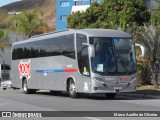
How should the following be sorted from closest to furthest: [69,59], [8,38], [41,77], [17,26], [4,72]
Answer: [69,59]
[41,77]
[4,72]
[17,26]
[8,38]

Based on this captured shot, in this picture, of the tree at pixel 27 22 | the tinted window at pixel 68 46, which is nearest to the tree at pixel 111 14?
the tree at pixel 27 22

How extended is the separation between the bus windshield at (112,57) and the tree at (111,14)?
1341 inches

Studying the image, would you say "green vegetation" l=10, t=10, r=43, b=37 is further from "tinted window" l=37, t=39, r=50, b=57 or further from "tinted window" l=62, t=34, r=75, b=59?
"tinted window" l=62, t=34, r=75, b=59

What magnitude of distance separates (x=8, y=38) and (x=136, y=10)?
21.1 m

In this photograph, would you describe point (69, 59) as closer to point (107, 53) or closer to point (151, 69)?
point (107, 53)

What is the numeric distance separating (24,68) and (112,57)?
10478mm

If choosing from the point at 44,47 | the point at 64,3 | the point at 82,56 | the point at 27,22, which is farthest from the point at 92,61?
the point at 64,3

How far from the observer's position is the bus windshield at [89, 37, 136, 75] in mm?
25156

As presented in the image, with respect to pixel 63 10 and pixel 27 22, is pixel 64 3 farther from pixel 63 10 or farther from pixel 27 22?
pixel 27 22

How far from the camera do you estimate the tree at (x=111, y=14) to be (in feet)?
203

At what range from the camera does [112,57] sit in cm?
2538

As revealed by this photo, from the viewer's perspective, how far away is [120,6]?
6388 cm

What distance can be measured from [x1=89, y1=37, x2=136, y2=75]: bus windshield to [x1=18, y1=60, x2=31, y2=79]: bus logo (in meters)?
9.21

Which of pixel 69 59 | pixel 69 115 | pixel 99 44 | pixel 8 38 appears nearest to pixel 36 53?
pixel 69 59
